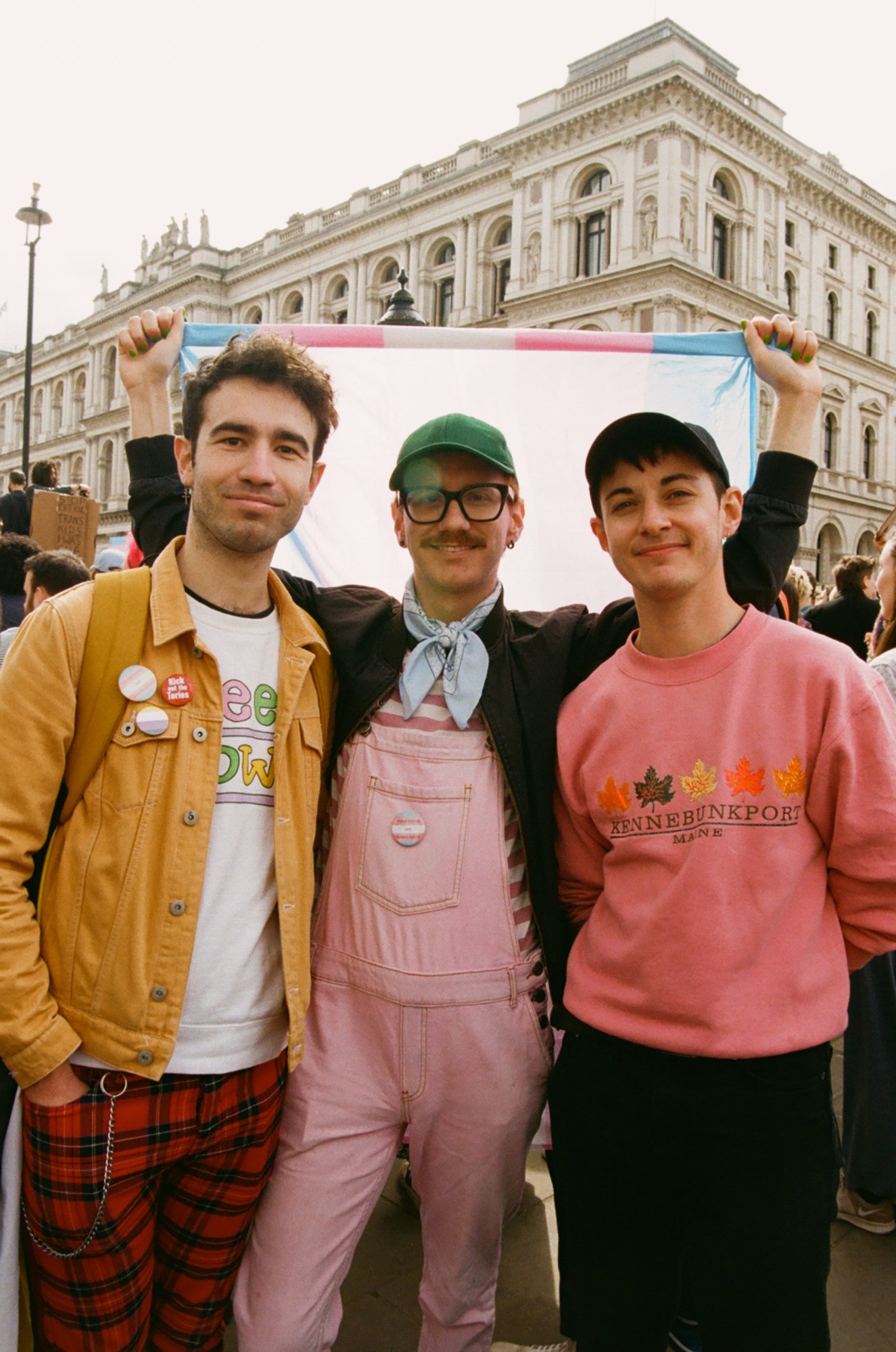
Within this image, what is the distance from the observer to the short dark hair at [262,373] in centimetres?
202

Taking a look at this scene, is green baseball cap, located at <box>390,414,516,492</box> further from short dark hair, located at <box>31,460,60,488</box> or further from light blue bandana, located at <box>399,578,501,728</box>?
short dark hair, located at <box>31,460,60,488</box>

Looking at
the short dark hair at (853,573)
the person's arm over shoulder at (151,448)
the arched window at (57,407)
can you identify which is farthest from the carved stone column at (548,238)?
the arched window at (57,407)

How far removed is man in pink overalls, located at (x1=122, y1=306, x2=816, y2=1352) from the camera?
1.92 m

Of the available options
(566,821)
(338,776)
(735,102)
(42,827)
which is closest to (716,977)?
(566,821)

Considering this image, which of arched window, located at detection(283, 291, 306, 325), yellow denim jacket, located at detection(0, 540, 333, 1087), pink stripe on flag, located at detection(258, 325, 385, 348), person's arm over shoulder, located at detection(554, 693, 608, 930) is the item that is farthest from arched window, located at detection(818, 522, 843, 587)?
yellow denim jacket, located at detection(0, 540, 333, 1087)

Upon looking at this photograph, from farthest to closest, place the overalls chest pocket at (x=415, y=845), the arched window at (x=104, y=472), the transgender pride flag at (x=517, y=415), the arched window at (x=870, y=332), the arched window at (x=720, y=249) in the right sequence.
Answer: the arched window at (x=104, y=472), the arched window at (x=870, y=332), the arched window at (x=720, y=249), the transgender pride flag at (x=517, y=415), the overalls chest pocket at (x=415, y=845)

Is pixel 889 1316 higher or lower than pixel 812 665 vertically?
lower

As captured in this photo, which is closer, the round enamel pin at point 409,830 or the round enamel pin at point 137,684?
the round enamel pin at point 137,684

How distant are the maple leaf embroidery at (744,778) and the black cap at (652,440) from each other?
0.63 metres

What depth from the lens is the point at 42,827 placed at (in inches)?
68.7

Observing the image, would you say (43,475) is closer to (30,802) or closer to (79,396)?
(30,802)

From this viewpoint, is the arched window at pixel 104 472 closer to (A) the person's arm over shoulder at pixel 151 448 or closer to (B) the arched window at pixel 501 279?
(B) the arched window at pixel 501 279

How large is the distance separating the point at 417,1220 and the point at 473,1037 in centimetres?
148

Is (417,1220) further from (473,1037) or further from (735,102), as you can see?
(735,102)
